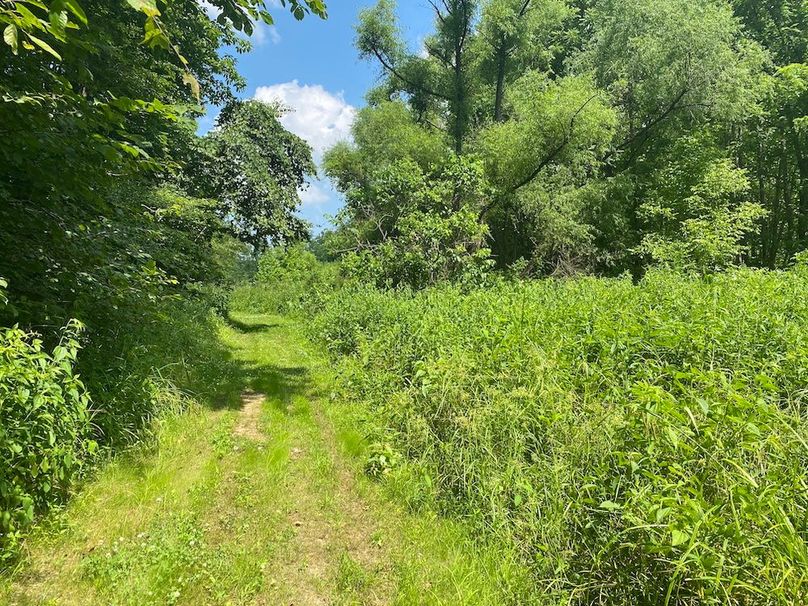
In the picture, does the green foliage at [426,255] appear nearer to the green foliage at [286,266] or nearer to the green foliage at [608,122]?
the green foliage at [608,122]

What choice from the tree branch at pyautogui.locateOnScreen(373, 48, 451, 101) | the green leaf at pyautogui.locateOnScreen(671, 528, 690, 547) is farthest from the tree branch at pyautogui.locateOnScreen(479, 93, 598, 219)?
the green leaf at pyautogui.locateOnScreen(671, 528, 690, 547)

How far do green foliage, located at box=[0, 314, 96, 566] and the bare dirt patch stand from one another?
192 cm

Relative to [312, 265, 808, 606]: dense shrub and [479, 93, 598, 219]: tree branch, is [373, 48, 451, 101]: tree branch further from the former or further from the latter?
[312, 265, 808, 606]: dense shrub

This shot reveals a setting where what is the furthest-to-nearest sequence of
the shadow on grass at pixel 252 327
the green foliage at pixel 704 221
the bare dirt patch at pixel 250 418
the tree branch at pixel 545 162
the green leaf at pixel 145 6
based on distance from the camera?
the shadow on grass at pixel 252 327 < the tree branch at pixel 545 162 < the green foliage at pixel 704 221 < the bare dirt patch at pixel 250 418 < the green leaf at pixel 145 6

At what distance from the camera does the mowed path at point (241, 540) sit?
8.46 ft

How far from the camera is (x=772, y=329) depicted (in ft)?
13.7

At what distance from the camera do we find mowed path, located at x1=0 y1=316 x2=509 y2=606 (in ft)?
8.46

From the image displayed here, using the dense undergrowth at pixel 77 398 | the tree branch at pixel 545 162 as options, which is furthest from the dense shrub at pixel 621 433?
the tree branch at pixel 545 162

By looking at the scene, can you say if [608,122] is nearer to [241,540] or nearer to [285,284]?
[241,540]

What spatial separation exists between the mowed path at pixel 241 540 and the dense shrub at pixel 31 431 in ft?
0.70

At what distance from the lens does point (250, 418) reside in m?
5.60

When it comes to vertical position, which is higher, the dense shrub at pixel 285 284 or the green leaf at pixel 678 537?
the dense shrub at pixel 285 284

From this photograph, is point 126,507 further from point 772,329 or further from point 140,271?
point 772,329

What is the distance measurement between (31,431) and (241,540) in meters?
1.48
